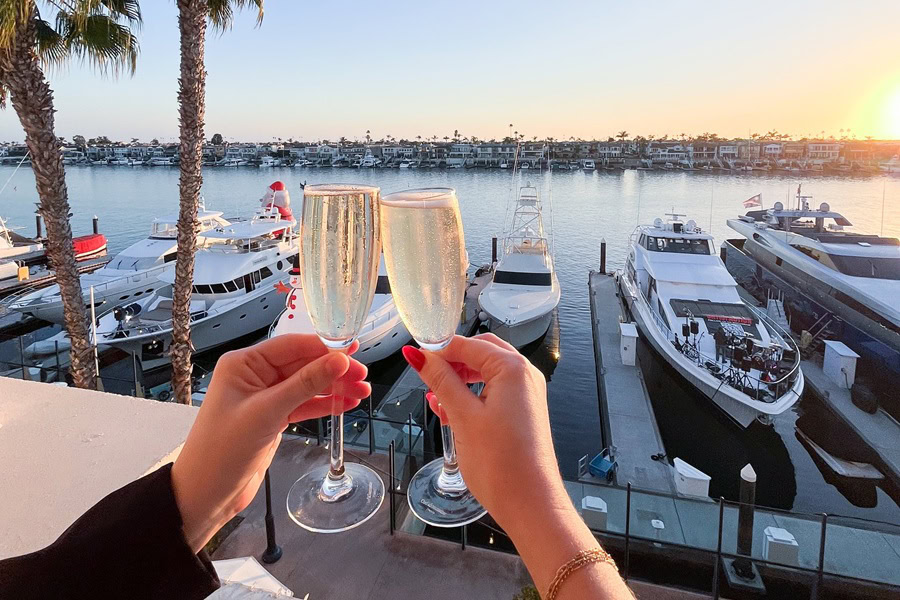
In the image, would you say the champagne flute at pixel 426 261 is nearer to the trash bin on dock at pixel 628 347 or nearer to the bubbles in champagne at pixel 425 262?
the bubbles in champagne at pixel 425 262

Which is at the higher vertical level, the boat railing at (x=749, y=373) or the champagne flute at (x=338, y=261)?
the champagne flute at (x=338, y=261)

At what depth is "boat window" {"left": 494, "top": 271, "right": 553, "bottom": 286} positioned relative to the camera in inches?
650

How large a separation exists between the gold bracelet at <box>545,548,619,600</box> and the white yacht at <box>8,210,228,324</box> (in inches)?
675

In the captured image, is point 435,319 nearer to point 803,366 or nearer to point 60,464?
point 60,464

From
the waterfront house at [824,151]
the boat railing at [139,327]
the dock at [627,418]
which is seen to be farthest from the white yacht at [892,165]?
the boat railing at [139,327]

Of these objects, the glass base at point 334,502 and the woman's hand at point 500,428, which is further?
the glass base at point 334,502

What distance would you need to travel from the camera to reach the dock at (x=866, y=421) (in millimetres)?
10820

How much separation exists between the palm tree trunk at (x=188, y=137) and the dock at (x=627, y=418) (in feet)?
25.1

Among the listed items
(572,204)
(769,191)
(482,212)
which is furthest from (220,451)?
(769,191)

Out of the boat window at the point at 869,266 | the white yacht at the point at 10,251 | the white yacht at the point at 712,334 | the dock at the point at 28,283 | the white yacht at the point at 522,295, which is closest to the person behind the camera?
the white yacht at the point at 712,334

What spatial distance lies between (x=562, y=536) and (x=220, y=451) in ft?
2.23

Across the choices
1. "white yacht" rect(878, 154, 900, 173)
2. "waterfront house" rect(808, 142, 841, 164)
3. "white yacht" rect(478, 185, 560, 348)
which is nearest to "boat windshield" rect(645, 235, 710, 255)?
"white yacht" rect(478, 185, 560, 348)

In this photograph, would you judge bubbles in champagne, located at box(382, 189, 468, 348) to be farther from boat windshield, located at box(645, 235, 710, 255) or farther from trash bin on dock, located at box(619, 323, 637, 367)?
boat windshield, located at box(645, 235, 710, 255)

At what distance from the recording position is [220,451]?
108 centimetres
